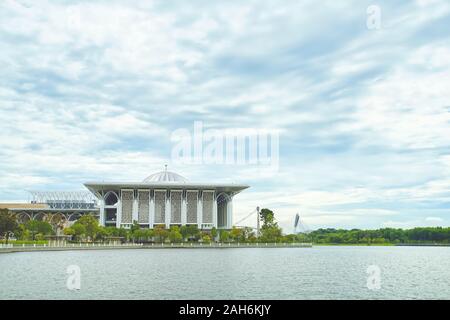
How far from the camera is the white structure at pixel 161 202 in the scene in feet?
479

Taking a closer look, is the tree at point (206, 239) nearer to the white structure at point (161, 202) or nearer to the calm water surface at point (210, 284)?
the white structure at point (161, 202)

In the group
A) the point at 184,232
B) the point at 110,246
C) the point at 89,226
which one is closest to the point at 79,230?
the point at 89,226

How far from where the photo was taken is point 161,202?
490 ft

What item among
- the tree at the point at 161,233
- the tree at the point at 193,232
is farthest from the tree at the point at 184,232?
the tree at the point at 161,233

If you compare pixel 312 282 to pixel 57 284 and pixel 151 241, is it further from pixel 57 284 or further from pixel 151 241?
pixel 151 241

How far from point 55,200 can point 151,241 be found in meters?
60.3

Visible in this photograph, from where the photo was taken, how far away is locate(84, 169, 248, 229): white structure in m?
146

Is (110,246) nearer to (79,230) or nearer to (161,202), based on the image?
(79,230)

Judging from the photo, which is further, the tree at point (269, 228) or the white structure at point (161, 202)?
the white structure at point (161, 202)

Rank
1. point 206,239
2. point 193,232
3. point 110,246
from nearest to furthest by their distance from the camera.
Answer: point 110,246 < point 206,239 < point 193,232

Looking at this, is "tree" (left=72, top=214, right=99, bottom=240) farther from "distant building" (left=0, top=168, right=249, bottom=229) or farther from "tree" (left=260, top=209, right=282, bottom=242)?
"tree" (left=260, top=209, right=282, bottom=242)

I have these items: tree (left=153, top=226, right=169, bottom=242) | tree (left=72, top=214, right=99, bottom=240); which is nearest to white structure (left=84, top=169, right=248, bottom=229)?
tree (left=153, top=226, right=169, bottom=242)

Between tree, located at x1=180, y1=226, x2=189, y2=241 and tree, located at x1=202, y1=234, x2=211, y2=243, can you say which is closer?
tree, located at x1=202, y1=234, x2=211, y2=243
